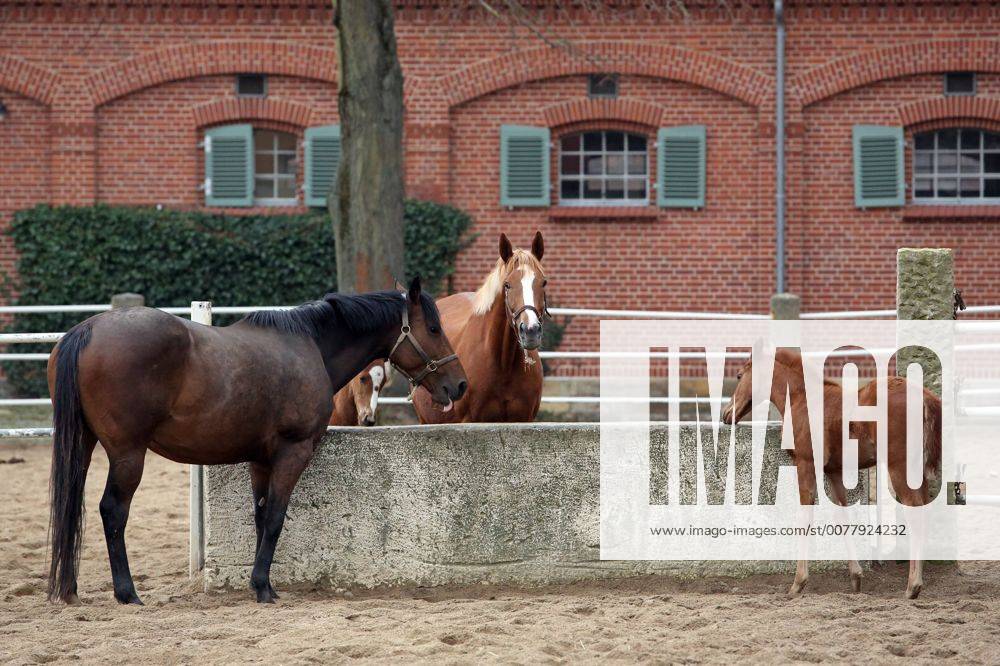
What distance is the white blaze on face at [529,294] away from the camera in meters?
6.90

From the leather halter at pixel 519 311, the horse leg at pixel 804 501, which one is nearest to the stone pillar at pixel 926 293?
the horse leg at pixel 804 501

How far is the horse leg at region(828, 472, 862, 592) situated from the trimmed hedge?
10.3 m

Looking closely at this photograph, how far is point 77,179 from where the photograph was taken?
654 inches

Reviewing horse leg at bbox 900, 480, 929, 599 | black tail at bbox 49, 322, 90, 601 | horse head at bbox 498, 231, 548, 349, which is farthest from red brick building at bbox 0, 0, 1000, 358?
black tail at bbox 49, 322, 90, 601

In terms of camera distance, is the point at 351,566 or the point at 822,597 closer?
the point at 822,597

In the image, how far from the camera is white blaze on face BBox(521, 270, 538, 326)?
6898 millimetres

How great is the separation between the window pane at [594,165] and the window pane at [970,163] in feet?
16.1

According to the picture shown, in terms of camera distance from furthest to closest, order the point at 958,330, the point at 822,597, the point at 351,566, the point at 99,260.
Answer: the point at 99,260
the point at 958,330
the point at 351,566
the point at 822,597

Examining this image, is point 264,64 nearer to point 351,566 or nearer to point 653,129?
point 653,129

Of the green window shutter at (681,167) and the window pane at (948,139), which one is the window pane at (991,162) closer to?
the window pane at (948,139)

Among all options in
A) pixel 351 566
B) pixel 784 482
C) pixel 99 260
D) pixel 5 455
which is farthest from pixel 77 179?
pixel 784 482

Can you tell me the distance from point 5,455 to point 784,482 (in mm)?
8621

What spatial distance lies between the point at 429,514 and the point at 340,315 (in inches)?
47.7

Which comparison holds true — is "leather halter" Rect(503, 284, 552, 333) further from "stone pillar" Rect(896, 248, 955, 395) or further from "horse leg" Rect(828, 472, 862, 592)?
"stone pillar" Rect(896, 248, 955, 395)
